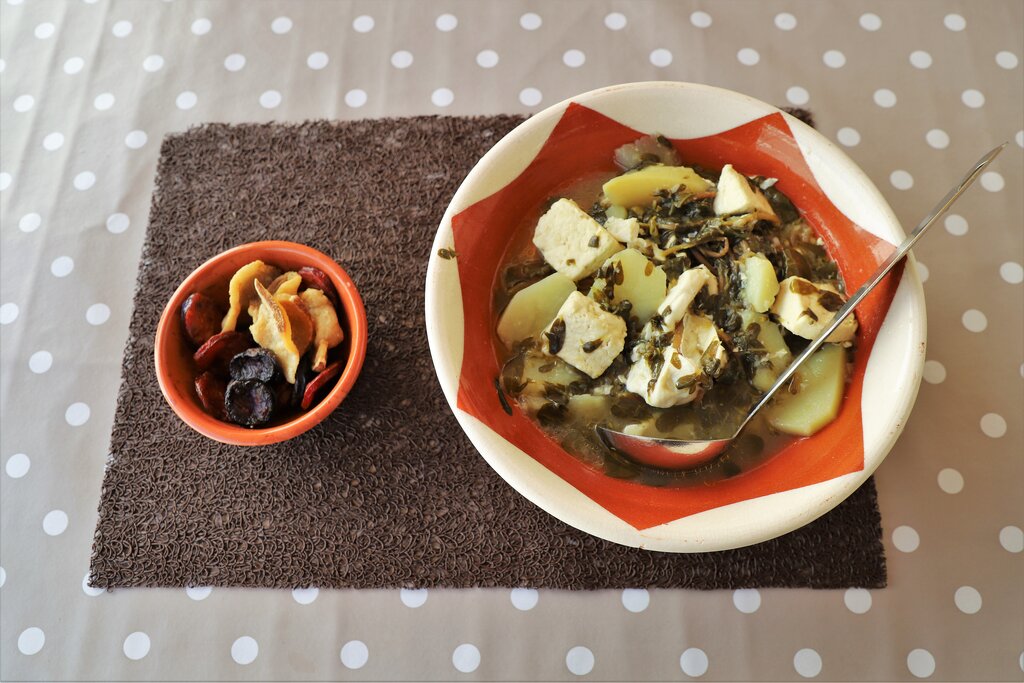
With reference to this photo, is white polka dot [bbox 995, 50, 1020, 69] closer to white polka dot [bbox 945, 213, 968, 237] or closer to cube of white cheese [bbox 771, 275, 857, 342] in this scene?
white polka dot [bbox 945, 213, 968, 237]

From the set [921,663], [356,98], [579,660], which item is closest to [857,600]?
[921,663]

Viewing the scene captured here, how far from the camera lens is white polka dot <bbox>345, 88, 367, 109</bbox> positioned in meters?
1.61

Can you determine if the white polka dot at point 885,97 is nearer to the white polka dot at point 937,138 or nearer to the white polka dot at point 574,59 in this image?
the white polka dot at point 937,138

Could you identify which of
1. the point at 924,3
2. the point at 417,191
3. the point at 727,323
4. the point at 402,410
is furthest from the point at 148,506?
the point at 924,3

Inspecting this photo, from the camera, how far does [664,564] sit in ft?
Result: 4.13

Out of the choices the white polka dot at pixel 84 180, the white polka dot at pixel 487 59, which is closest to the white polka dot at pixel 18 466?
the white polka dot at pixel 84 180

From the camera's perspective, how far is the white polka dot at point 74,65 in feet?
5.54

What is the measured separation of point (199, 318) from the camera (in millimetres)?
1247

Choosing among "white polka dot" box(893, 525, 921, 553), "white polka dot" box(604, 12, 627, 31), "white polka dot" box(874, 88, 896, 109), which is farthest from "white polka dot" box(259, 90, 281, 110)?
"white polka dot" box(893, 525, 921, 553)

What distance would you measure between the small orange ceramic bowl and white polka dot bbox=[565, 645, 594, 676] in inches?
24.2

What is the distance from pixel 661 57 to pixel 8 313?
1.59 metres

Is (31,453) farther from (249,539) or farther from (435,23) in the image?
(435,23)

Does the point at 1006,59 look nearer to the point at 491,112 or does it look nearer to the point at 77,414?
the point at 491,112

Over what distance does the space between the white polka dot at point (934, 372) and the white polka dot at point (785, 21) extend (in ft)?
2.86
